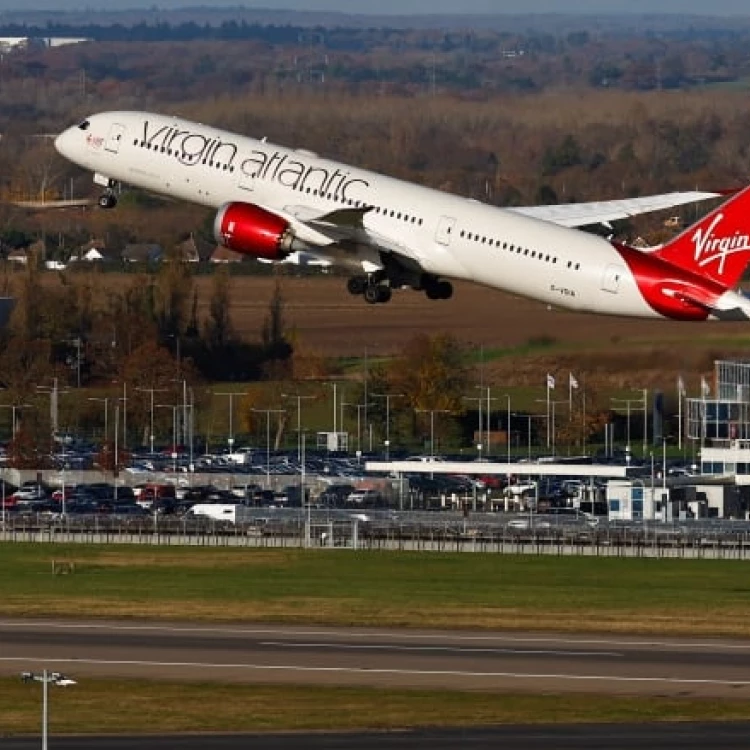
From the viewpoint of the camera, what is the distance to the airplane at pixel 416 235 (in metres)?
87.2

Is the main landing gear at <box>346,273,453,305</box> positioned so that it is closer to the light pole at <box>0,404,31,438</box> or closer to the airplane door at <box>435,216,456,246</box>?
the airplane door at <box>435,216,456,246</box>

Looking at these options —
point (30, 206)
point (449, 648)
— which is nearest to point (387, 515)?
point (449, 648)

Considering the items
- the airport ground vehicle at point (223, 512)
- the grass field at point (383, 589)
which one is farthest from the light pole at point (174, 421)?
the grass field at point (383, 589)

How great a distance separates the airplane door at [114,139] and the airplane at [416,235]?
0.64 ft

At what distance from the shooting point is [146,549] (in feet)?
380

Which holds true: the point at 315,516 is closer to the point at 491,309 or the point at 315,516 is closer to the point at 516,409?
the point at 491,309

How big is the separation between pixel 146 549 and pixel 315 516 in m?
12.3

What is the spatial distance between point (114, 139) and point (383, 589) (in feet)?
52.9

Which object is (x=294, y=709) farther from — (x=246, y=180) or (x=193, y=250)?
(x=193, y=250)

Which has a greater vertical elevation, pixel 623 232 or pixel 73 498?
pixel 623 232

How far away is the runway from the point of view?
72938 millimetres

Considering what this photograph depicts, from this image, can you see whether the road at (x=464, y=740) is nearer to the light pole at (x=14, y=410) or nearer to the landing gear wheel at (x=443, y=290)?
the landing gear wheel at (x=443, y=290)

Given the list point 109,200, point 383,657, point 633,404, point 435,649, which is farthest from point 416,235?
point 633,404

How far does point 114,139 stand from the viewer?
93.8 m
